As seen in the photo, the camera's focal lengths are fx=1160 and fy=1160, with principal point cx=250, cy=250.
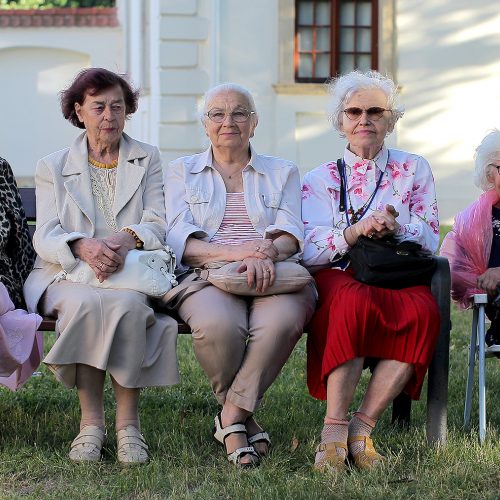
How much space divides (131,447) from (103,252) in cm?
79

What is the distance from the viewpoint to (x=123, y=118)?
5082 millimetres

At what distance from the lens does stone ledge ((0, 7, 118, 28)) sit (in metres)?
21.1

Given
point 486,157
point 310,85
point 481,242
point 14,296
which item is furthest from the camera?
point 310,85

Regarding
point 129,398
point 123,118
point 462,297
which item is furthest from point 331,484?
point 123,118

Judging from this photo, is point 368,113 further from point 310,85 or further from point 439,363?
point 310,85

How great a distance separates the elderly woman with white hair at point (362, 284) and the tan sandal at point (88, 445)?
0.89 metres

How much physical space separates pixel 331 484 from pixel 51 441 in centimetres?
137

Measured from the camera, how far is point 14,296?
4855mm

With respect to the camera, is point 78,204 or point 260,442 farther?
point 78,204

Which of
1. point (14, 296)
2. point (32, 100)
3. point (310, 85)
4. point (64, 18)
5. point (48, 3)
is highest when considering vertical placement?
point (48, 3)

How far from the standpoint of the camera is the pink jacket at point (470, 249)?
5.19 metres

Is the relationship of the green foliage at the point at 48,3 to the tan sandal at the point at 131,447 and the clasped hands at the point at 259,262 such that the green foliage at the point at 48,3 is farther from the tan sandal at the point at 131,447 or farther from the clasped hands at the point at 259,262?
the tan sandal at the point at 131,447

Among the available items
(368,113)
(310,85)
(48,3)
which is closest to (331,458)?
(368,113)

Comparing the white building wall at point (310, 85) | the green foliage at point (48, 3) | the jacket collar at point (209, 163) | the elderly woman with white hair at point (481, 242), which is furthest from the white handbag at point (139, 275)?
the green foliage at point (48, 3)
